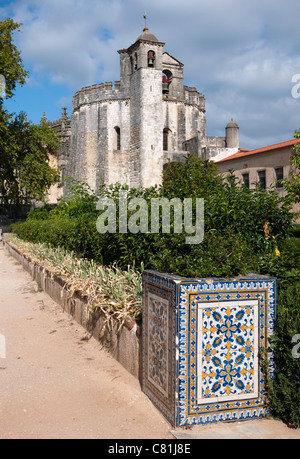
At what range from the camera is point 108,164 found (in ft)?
136

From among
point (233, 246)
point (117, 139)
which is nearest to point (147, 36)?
point (117, 139)

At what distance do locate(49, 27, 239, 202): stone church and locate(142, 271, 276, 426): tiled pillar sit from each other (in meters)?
34.6

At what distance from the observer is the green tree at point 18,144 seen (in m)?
24.9

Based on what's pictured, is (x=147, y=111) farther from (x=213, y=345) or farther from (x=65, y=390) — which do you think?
(x=213, y=345)

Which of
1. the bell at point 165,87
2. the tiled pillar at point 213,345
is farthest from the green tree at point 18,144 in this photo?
the tiled pillar at point 213,345

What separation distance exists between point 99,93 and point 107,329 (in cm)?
4126

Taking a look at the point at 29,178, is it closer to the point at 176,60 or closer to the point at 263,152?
the point at 263,152

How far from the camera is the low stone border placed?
4.14 meters

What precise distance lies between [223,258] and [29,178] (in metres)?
25.8

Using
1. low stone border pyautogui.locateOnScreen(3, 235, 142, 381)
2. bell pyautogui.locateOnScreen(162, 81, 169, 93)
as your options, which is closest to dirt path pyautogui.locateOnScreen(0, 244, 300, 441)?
low stone border pyautogui.locateOnScreen(3, 235, 142, 381)

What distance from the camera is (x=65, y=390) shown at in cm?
386

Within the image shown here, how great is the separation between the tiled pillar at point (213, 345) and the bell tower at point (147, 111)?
118 ft
